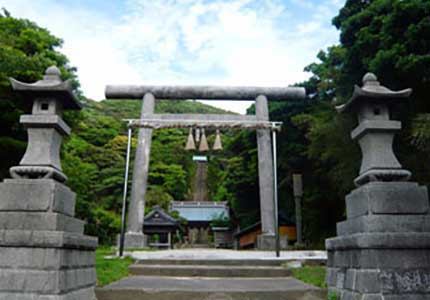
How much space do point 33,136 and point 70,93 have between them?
0.62 m

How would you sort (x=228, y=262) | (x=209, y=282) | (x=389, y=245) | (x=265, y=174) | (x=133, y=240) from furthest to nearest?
(x=265, y=174)
(x=133, y=240)
(x=228, y=262)
(x=209, y=282)
(x=389, y=245)

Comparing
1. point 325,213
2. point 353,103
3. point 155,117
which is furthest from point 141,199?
point 353,103

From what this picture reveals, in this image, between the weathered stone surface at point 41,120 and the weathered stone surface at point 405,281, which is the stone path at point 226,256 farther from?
the weathered stone surface at point 41,120

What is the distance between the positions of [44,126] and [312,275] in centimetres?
426

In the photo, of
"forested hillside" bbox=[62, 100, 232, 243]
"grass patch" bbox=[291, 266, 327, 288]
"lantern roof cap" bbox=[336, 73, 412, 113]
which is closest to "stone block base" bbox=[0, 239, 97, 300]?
"grass patch" bbox=[291, 266, 327, 288]

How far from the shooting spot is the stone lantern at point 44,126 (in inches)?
149

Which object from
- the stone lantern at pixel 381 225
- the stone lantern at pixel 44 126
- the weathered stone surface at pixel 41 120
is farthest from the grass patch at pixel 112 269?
the stone lantern at pixel 381 225

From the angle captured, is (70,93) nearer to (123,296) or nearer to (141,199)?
(123,296)

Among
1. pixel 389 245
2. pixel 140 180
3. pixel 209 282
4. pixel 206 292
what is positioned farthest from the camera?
pixel 140 180

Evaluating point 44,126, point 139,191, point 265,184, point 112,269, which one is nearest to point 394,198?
point 44,126

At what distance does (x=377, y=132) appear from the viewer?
407 cm

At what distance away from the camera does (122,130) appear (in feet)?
120

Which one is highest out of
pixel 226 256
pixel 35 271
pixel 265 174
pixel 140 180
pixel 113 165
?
pixel 113 165

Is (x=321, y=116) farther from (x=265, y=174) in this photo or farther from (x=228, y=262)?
(x=228, y=262)
